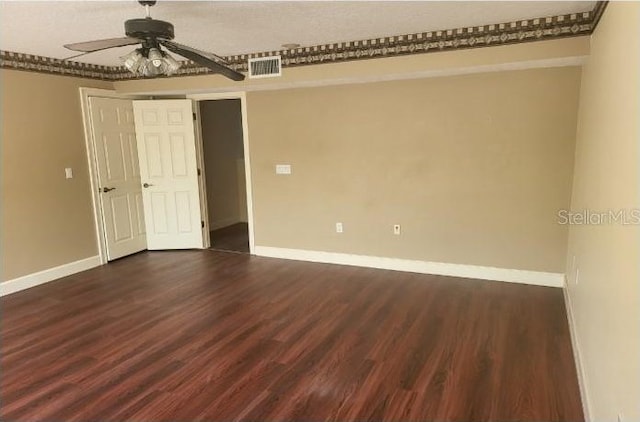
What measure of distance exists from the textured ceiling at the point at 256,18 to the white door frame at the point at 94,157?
39.1 inches

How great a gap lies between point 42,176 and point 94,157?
0.65m

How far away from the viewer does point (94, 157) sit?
16.2 ft

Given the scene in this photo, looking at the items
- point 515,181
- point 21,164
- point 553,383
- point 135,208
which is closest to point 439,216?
point 515,181

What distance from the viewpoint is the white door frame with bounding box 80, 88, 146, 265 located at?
4805mm

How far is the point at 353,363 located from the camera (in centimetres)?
273

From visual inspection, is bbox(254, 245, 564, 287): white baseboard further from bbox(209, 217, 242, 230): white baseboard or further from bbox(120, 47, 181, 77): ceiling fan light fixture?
bbox(120, 47, 181, 77): ceiling fan light fixture

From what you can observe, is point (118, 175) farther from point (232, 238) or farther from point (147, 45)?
point (147, 45)

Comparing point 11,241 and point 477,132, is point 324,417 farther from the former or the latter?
point 11,241

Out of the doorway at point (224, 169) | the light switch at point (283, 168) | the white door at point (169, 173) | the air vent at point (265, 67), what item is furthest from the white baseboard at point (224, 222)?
the air vent at point (265, 67)

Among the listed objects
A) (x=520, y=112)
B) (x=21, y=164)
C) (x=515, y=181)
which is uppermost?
(x=520, y=112)

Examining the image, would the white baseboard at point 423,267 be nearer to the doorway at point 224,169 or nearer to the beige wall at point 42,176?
the doorway at point 224,169

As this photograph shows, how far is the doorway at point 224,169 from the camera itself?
676 cm

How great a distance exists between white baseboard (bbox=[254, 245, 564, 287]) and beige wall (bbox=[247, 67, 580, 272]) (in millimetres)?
74

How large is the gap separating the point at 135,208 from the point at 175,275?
55.5 inches
